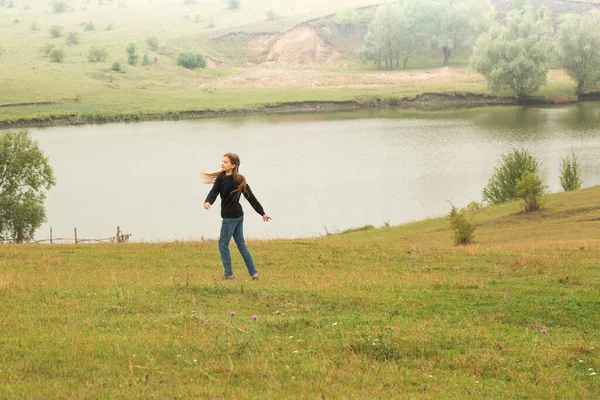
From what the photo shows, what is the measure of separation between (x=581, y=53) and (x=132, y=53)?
258 ft

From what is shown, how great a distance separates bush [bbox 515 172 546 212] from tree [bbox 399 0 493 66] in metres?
123

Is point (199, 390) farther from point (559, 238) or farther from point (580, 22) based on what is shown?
point (580, 22)

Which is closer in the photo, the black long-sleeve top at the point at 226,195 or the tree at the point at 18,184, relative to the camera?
the black long-sleeve top at the point at 226,195

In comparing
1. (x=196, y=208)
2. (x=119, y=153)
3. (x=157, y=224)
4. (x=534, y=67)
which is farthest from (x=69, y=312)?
(x=534, y=67)

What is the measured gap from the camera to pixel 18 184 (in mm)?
39969

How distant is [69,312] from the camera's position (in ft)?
36.4

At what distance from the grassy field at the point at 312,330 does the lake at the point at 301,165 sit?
77.1ft

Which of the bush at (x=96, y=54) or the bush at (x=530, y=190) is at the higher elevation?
the bush at (x=96, y=54)

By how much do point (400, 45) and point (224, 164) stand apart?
141 metres

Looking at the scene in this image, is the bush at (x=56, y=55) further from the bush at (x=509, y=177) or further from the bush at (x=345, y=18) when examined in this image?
the bush at (x=509, y=177)

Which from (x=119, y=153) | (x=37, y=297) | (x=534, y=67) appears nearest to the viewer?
(x=37, y=297)

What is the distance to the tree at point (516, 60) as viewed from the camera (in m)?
108

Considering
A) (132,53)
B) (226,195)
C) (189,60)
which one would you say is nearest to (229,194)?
(226,195)

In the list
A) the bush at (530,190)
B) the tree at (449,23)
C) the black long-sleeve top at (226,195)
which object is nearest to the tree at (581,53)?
the tree at (449,23)
